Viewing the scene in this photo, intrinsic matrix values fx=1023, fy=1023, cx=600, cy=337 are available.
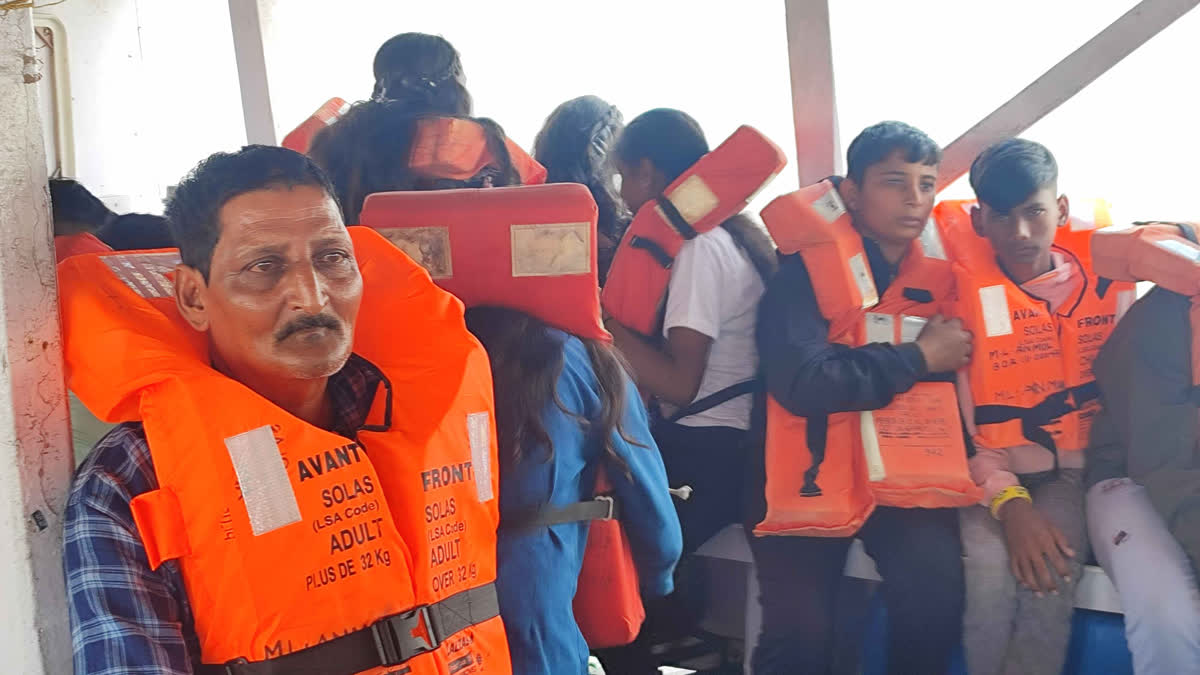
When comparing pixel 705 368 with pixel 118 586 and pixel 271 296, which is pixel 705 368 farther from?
pixel 118 586

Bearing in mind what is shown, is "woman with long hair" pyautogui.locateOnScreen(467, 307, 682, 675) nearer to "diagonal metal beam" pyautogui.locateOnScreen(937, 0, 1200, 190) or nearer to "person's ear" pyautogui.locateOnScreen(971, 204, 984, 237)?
"person's ear" pyautogui.locateOnScreen(971, 204, 984, 237)

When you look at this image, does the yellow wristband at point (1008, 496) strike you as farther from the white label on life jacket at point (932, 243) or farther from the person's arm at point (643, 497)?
the person's arm at point (643, 497)

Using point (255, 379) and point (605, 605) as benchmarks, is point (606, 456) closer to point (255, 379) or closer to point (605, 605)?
point (605, 605)

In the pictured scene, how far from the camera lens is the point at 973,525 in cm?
247

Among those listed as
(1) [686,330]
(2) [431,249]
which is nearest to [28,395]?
(2) [431,249]

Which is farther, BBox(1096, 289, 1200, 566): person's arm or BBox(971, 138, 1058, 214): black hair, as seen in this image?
BBox(971, 138, 1058, 214): black hair

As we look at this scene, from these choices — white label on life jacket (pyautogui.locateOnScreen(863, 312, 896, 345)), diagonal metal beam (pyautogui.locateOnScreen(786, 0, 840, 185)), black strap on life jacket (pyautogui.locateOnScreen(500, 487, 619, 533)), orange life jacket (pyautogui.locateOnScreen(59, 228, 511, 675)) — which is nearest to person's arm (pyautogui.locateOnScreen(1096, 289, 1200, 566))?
white label on life jacket (pyautogui.locateOnScreen(863, 312, 896, 345))

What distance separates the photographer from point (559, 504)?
1828mm

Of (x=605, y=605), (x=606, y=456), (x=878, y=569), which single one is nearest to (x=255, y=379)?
(x=606, y=456)

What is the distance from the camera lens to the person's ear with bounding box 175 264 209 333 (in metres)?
1.49

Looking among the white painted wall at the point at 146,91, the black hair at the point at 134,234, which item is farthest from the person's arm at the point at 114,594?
the white painted wall at the point at 146,91

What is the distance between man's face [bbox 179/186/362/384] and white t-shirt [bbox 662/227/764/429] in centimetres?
136

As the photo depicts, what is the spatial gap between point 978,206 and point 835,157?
2.19ft

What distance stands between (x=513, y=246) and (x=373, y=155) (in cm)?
77
